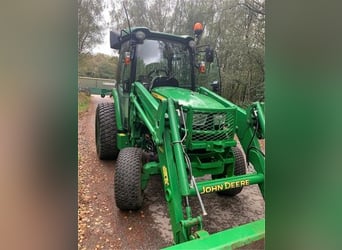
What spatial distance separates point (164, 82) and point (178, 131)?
0.80m

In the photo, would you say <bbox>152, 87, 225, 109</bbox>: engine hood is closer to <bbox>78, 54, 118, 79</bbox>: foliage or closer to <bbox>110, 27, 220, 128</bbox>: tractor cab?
<bbox>110, 27, 220, 128</bbox>: tractor cab

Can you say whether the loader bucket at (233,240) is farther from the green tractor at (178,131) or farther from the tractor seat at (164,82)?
the tractor seat at (164,82)

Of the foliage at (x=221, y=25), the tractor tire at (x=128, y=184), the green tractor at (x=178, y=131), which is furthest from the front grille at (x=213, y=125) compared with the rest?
the tractor tire at (x=128, y=184)

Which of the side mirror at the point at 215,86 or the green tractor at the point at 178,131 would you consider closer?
the green tractor at the point at 178,131

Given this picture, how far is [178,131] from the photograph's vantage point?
1300 millimetres

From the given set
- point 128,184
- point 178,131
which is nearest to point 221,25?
point 178,131

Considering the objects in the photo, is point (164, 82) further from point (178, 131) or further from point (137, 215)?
point (137, 215)

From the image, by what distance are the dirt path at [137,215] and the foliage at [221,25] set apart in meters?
0.55

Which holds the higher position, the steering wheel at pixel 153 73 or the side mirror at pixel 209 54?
the side mirror at pixel 209 54

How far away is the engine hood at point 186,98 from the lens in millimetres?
1515
